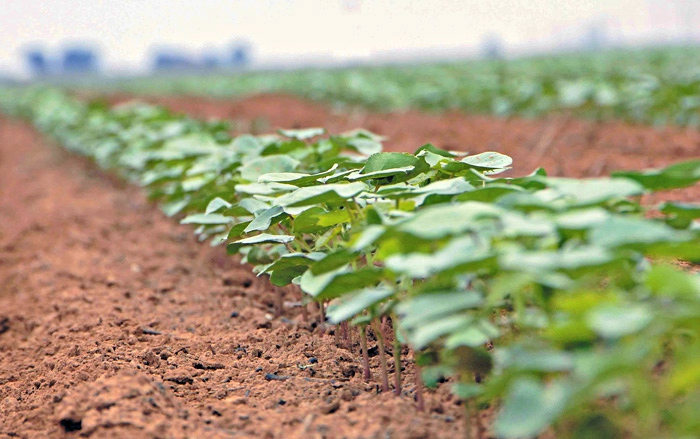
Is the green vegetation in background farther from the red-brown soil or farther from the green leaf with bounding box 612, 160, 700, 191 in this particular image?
the green leaf with bounding box 612, 160, 700, 191

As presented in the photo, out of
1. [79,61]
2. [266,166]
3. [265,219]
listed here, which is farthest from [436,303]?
[79,61]

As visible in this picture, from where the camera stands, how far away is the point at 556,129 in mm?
8086

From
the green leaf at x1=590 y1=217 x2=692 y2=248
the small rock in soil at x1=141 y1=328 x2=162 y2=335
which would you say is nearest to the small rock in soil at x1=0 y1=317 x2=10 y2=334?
the small rock in soil at x1=141 y1=328 x2=162 y2=335

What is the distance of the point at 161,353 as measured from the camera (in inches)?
103

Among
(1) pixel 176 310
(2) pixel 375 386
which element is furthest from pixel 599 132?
(2) pixel 375 386

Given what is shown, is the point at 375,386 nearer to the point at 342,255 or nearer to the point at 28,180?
the point at 342,255

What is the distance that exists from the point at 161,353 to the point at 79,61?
77895mm

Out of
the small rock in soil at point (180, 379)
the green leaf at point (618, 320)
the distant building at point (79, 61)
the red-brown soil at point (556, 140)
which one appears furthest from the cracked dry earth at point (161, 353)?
the distant building at point (79, 61)

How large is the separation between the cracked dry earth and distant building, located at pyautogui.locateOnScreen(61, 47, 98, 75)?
2938 inches

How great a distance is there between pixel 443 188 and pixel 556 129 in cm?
672

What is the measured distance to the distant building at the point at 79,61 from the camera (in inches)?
2911

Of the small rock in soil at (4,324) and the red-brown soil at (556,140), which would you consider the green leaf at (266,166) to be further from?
the red-brown soil at (556,140)

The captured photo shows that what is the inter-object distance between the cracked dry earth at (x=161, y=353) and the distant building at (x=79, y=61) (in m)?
74.6

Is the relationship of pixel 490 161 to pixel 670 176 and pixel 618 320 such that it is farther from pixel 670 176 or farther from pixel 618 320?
pixel 618 320
